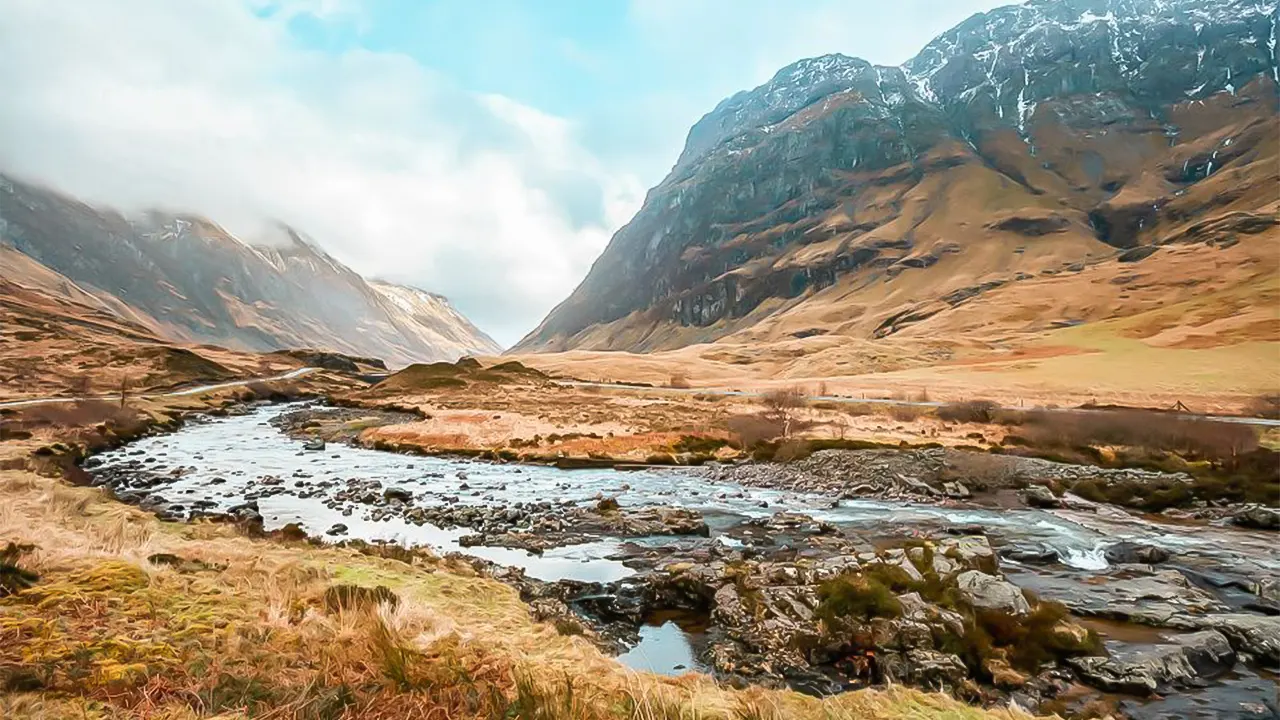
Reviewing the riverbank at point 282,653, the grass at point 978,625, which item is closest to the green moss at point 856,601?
the grass at point 978,625

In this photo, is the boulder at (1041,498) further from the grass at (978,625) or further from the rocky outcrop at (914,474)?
the grass at (978,625)

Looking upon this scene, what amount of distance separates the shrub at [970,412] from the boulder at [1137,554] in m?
35.9

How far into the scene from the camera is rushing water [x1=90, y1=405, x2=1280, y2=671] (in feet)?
64.3

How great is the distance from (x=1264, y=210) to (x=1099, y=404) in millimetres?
212795

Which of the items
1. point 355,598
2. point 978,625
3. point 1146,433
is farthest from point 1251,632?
point 1146,433

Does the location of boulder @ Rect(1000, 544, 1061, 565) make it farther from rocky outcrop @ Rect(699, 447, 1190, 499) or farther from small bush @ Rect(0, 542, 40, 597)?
small bush @ Rect(0, 542, 40, 597)

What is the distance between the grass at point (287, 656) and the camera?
5.45m

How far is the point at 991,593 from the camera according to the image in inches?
544

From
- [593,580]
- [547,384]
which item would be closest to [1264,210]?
[547,384]

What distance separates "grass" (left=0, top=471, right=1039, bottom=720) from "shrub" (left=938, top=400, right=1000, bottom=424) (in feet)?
177

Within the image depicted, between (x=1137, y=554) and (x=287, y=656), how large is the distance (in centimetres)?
2416

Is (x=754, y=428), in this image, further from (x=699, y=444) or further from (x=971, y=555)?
(x=971, y=555)

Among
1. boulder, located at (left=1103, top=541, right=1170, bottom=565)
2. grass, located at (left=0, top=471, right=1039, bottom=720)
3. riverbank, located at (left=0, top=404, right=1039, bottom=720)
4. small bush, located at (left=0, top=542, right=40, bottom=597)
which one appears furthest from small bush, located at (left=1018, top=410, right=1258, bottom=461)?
small bush, located at (left=0, top=542, right=40, bottom=597)

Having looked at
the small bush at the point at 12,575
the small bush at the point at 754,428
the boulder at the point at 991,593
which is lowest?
the boulder at the point at 991,593
